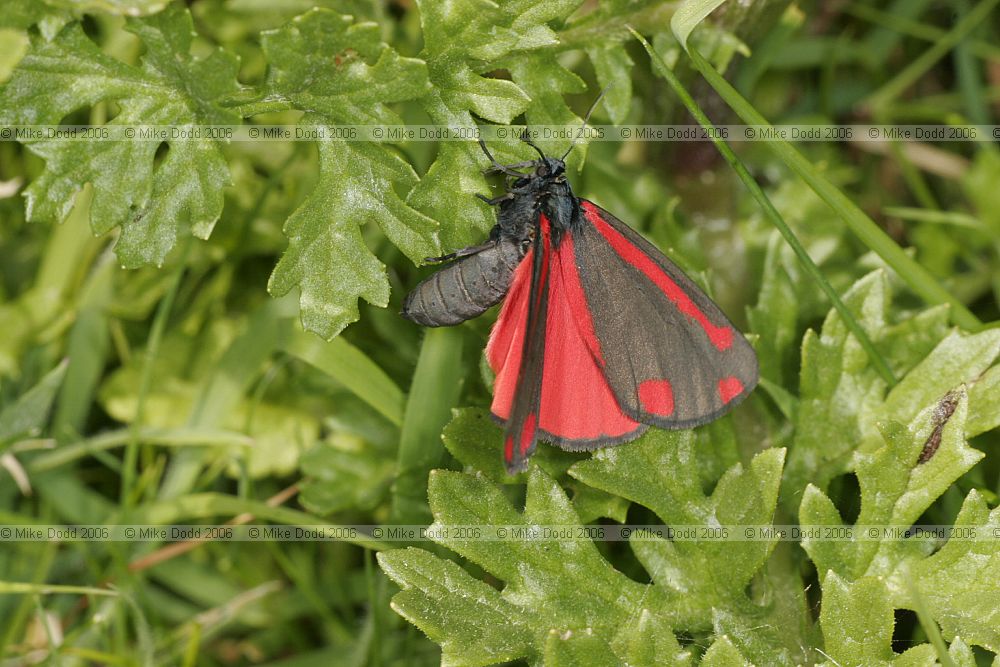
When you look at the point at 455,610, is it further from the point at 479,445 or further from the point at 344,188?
the point at 344,188

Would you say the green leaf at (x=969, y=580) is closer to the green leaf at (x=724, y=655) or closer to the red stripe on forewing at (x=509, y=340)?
the green leaf at (x=724, y=655)

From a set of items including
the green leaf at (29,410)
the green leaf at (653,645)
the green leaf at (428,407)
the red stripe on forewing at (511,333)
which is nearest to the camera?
the green leaf at (653,645)

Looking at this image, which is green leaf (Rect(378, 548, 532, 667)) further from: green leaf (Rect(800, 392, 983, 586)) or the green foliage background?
green leaf (Rect(800, 392, 983, 586))

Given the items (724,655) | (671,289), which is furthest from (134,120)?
(724,655)

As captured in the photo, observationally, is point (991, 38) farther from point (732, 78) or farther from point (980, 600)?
point (980, 600)

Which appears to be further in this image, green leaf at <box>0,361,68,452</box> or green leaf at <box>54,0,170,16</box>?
green leaf at <box>0,361,68,452</box>

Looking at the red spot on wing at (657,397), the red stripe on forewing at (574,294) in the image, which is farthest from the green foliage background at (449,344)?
the red stripe on forewing at (574,294)

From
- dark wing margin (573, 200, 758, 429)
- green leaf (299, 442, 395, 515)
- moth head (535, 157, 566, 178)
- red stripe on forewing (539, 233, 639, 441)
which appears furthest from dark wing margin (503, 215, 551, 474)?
green leaf (299, 442, 395, 515)

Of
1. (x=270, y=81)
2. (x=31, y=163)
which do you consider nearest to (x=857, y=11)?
(x=270, y=81)
